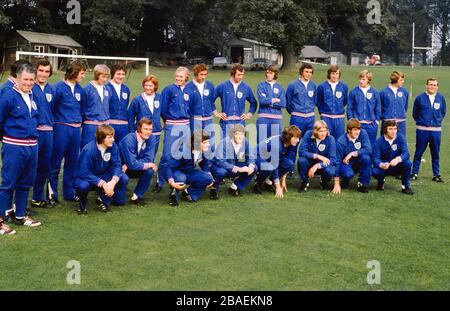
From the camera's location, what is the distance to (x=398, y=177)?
939 centimetres

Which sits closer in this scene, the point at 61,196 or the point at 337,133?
the point at 61,196

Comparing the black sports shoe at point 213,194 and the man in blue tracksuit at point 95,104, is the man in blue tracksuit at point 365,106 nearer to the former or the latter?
the black sports shoe at point 213,194

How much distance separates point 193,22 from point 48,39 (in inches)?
561

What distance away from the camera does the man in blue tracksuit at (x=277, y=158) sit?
26.0ft

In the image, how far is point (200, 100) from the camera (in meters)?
8.40

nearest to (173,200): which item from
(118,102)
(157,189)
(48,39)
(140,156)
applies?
(140,156)

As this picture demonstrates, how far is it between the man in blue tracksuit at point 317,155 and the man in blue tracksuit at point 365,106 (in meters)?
1.09

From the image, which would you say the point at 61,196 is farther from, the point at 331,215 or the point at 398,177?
the point at 398,177

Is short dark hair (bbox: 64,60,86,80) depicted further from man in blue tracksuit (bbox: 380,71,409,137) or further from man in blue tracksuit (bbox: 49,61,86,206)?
man in blue tracksuit (bbox: 380,71,409,137)

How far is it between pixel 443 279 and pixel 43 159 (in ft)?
15.8

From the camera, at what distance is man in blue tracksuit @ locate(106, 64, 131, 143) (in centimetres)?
772

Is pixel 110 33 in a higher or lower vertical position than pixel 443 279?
higher
